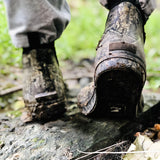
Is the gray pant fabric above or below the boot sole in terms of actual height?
above

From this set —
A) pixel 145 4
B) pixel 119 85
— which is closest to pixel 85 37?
pixel 145 4

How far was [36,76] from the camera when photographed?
4.58 ft

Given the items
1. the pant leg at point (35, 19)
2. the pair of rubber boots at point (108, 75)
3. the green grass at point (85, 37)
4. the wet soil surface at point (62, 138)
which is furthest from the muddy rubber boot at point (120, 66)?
the green grass at point (85, 37)

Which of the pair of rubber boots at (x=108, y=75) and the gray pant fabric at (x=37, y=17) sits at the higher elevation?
the gray pant fabric at (x=37, y=17)

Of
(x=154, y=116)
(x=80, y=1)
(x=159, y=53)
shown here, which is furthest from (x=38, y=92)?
(x=80, y=1)

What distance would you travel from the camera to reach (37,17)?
126 centimetres

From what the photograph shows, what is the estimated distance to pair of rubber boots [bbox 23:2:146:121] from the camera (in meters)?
1.10

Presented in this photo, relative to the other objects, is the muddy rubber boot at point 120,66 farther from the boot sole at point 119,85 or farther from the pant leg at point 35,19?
the pant leg at point 35,19

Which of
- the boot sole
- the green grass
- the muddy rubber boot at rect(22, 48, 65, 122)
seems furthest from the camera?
the green grass

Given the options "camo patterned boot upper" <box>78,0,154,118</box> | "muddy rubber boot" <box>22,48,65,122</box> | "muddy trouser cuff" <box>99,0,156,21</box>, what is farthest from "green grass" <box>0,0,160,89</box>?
"camo patterned boot upper" <box>78,0,154,118</box>

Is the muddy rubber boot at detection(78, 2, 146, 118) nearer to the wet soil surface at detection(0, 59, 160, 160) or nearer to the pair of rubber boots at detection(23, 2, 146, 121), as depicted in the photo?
the pair of rubber boots at detection(23, 2, 146, 121)

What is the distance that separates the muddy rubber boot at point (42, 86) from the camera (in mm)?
1338

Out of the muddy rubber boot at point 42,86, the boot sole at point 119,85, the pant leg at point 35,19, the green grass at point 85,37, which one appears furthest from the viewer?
the green grass at point 85,37

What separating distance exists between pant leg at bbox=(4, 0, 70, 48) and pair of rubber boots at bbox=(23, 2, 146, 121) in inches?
5.0
